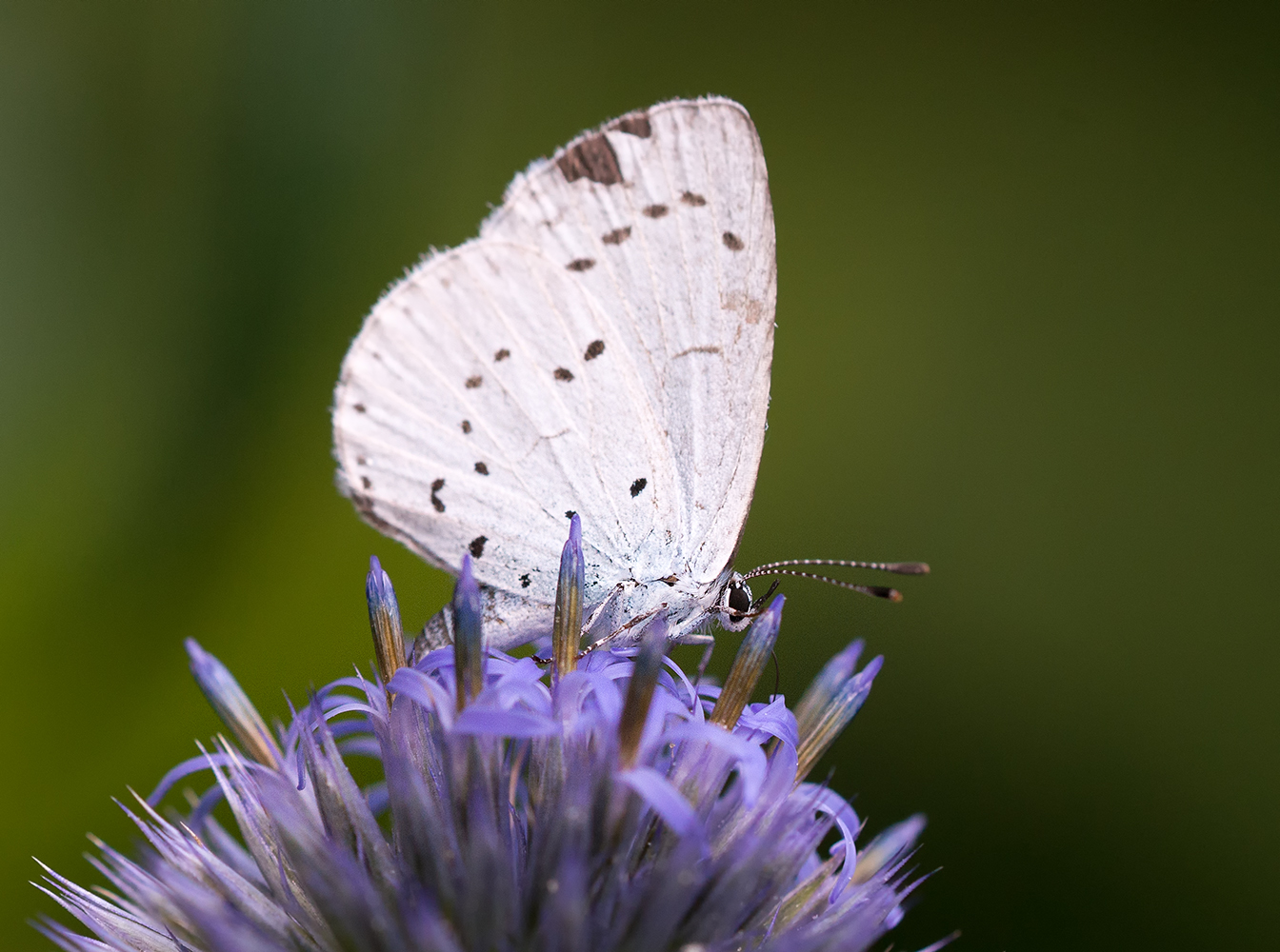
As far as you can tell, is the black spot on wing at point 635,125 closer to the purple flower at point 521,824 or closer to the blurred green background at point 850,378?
the purple flower at point 521,824

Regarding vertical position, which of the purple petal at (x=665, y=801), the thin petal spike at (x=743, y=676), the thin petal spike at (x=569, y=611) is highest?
the thin petal spike at (x=569, y=611)

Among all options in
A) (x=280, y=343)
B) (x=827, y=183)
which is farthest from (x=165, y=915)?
(x=827, y=183)

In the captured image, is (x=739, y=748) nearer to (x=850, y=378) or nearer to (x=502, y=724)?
(x=502, y=724)

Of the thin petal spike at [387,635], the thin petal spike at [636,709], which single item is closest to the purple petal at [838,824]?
the thin petal spike at [636,709]

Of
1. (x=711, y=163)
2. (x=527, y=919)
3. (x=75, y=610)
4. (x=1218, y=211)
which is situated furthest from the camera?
(x=1218, y=211)

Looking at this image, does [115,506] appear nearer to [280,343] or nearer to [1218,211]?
[280,343]

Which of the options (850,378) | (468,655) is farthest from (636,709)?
(850,378)
